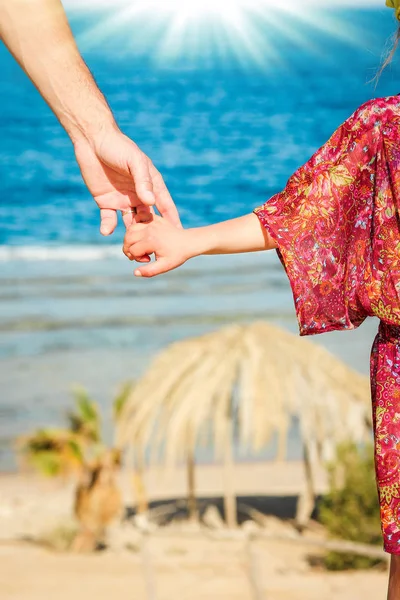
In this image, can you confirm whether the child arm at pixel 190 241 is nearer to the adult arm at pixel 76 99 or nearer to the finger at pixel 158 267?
the finger at pixel 158 267

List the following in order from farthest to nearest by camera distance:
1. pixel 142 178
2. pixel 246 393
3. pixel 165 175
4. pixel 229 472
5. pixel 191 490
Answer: pixel 165 175
pixel 191 490
pixel 229 472
pixel 246 393
pixel 142 178

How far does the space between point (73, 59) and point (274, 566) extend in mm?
3282

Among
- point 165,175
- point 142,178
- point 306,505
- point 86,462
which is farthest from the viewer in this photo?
point 165,175

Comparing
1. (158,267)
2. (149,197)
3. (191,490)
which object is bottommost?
(191,490)

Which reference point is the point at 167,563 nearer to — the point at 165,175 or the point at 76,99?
the point at 76,99

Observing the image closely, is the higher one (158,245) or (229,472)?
(158,245)

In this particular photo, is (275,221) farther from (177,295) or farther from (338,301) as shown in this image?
(177,295)

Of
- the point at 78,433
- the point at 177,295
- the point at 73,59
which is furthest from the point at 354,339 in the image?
the point at 73,59

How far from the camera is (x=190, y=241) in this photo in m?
1.47

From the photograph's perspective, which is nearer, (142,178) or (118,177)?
(142,178)

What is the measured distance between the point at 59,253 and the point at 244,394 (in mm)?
5855

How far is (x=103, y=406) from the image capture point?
636 cm

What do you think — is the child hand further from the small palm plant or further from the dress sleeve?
the small palm plant

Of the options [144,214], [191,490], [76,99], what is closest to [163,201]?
[144,214]
